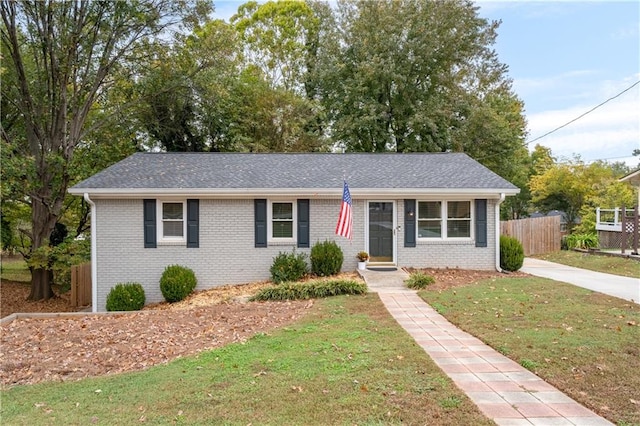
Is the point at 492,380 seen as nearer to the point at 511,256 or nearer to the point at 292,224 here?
the point at 292,224

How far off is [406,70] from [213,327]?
22.1 meters

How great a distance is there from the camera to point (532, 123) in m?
34.0

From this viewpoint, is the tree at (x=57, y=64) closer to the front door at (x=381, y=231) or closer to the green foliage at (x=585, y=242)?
the front door at (x=381, y=231)

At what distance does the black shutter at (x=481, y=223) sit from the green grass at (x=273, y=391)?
25.3 ft

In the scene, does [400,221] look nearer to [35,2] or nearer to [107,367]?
[107,367]

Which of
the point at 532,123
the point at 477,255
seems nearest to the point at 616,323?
the point at 477,255

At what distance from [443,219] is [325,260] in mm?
4072

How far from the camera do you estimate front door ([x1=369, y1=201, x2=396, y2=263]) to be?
507 inches

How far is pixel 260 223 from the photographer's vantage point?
490 inches

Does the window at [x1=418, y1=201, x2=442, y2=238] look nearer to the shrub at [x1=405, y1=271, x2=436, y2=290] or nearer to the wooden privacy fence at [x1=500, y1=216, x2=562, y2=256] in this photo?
the shrub at [x1=405, y1=271, x2=436, y2=290]

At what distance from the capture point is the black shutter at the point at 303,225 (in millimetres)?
12562

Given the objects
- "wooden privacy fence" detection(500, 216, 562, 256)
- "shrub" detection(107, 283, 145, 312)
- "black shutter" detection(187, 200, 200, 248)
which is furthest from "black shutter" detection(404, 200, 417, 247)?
"wooden privacy fence" detection(500, 216, 562, 256)


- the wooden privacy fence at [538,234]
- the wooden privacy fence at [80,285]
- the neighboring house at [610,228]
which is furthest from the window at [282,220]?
the neighboring house at [610,228]

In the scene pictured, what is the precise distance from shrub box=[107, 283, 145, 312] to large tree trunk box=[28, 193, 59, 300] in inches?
180
